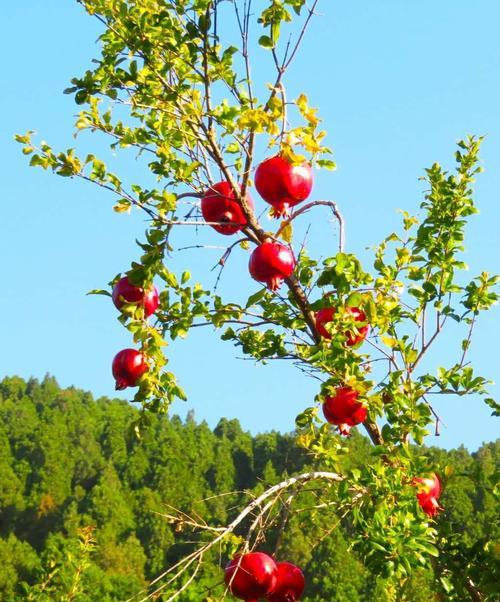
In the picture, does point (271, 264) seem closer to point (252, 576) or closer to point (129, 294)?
point (129, 294)

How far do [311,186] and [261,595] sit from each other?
1706 mm

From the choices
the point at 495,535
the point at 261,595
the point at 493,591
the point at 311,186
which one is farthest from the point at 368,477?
the point at 495,535

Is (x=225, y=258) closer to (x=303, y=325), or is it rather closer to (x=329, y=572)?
(x=303, y=325)

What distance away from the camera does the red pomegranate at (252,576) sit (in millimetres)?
3637

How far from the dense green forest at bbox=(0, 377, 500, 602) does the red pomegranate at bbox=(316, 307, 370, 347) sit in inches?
1631

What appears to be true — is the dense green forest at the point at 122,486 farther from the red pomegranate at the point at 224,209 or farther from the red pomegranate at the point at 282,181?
the red pomegranate at the point at 282,181

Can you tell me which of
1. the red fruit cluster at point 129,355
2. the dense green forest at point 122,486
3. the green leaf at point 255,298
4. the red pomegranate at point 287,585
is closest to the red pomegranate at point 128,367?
the red fruit cluster at point 129,355

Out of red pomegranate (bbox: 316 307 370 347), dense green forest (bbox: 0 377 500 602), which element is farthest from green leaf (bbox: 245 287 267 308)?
dense green forest (bbox: 0 377 500 602)

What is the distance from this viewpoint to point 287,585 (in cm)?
379

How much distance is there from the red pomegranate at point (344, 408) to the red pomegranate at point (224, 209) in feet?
2.76

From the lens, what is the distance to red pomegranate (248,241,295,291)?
3.63m

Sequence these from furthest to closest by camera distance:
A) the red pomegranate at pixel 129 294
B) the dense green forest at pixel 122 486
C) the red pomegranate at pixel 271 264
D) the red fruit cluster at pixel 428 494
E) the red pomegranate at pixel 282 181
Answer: the dense green forest at pixel 122 486 → the red fruit cluster at pixel 428 494 → the red pomegranate at pixel 129 294 → the red pomegranate at pixel 271 264 → the red pomegranate at pixel 282 181

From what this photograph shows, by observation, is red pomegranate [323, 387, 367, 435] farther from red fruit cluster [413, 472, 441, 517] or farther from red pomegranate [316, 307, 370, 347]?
red fruit cluster [413, 472, 441, 517]

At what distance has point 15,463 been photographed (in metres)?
94.2
